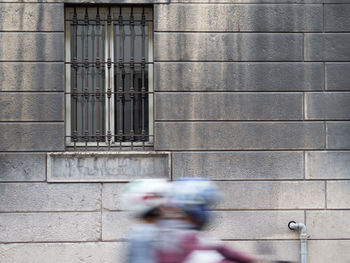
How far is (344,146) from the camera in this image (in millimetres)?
8484

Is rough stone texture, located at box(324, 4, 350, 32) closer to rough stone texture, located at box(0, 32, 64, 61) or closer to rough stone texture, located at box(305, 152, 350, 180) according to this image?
rough stone texture, located at box(305, 152, 350, 180)

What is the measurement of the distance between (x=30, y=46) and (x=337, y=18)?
4530 mm

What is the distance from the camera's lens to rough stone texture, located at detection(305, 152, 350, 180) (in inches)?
333

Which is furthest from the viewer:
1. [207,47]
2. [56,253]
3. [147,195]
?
[207,47]

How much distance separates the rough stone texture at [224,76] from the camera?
841 centimetres

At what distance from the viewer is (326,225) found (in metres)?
8.42

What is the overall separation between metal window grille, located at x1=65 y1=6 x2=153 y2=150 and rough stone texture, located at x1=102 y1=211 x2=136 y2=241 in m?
1.04

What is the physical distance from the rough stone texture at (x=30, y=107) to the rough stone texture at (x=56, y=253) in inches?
72.0

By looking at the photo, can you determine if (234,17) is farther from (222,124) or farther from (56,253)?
(56,253)

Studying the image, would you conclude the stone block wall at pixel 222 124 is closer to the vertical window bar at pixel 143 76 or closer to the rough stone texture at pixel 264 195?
the rough stone texture at pixel 264 195

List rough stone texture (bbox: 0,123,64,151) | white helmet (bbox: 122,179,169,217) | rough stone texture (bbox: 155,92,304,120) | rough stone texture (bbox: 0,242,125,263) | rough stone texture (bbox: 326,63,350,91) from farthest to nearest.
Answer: rough stone texture (bbox: 326,63,350,91), rough stone texture (bbox: 155,92,304,120), rough stone texture (bbox: 0,123,64,151), rough stone texture (bbox: 0,242,125,263), white helmet (bbox: 122,179,169,217)

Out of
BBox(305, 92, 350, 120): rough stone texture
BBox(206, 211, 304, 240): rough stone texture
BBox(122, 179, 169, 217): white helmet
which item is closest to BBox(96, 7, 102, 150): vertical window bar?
BBox(206, 211, 304, 240): rough stone texture

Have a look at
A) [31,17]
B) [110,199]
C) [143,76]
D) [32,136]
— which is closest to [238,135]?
[143,76]

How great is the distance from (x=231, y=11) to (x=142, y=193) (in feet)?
17.3
